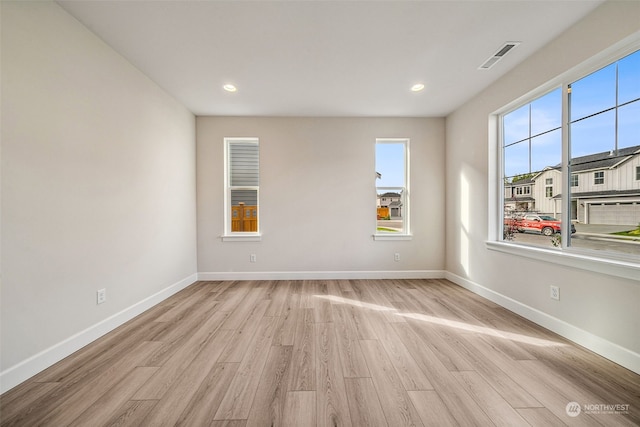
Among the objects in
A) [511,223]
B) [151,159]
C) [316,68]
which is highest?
[316,68]

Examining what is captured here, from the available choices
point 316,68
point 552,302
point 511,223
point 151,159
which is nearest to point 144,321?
Answer: point 151,159

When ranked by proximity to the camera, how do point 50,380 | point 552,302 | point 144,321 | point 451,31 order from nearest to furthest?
1. point 50,380
2. point 451,31
3. point 552,302
4. point 144,321

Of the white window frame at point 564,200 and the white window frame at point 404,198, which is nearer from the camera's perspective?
the white window frame at point 564,200

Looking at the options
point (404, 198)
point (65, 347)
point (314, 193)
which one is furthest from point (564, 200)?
point (65, 347)

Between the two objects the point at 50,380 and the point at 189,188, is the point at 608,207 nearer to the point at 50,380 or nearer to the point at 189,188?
the point at 50,380

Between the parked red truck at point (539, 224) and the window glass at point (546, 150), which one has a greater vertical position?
the window glass at point (546, 150)

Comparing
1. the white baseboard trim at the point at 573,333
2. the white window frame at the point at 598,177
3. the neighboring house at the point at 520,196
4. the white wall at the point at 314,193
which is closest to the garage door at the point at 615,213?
the white window frame at the point at 598,177

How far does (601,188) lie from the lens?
197cm

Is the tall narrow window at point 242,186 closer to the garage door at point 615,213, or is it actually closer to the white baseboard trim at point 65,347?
the white baseboard trim at point 65,347

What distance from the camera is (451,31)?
6.91 ft

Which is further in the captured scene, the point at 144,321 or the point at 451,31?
the point at 144,321

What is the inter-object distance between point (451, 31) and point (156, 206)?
3603mm

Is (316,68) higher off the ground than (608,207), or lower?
higher

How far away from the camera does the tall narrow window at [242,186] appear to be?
162 inches
